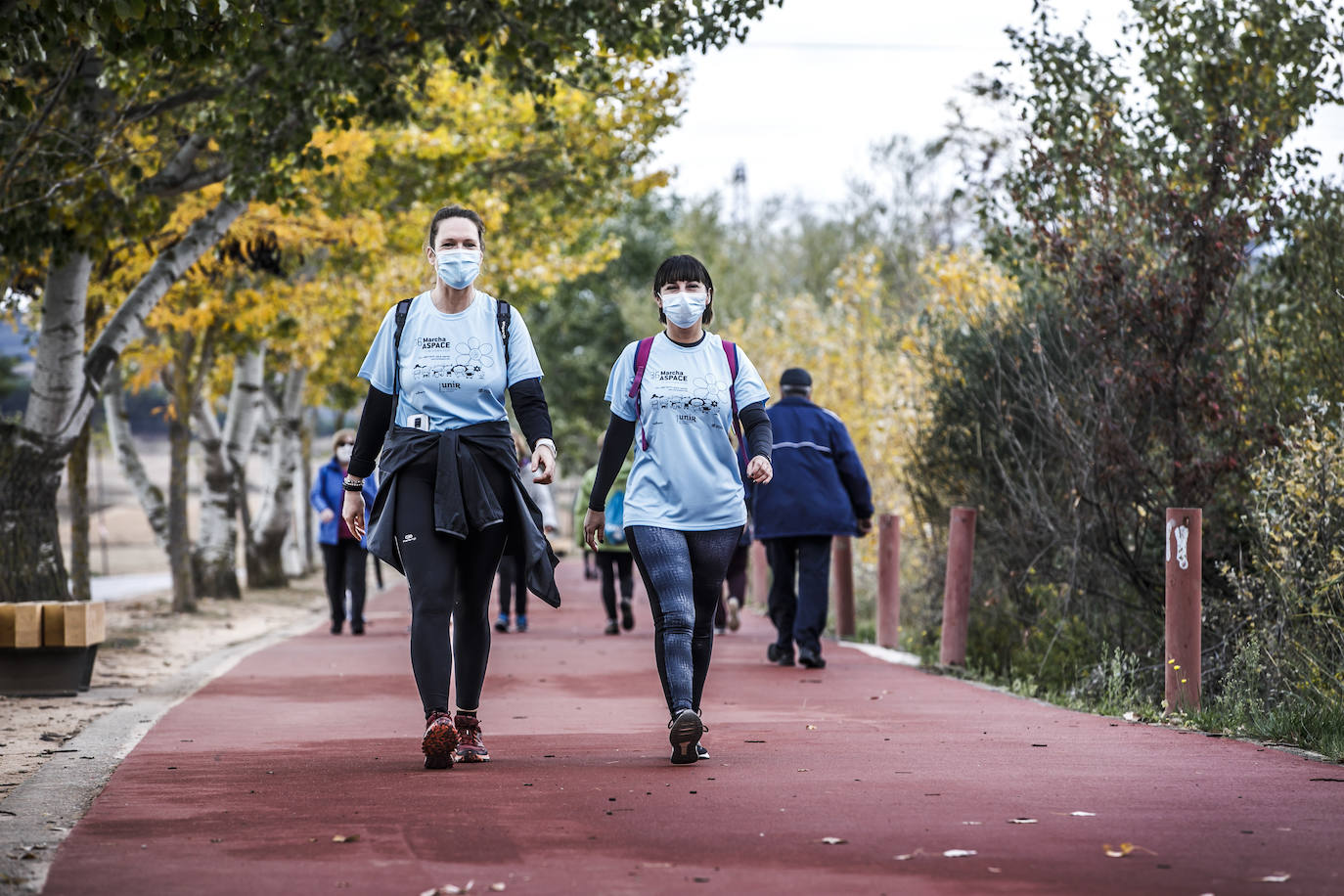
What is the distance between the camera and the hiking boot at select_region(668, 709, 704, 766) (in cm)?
659

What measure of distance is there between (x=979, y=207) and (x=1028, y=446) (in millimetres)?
2516

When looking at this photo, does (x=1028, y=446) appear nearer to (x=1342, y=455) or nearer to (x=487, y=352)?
(x=1342, y=455)

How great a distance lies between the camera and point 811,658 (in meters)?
11.4

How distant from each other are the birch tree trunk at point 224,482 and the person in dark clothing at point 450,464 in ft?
52.1

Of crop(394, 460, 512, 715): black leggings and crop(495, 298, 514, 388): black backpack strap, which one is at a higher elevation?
crop(495, 298, 514, 388): black backpack strap

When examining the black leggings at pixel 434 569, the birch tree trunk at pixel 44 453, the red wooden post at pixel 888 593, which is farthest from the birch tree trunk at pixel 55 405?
the black leggings at pixel 434 569

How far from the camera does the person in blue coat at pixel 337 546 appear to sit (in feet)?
52.0

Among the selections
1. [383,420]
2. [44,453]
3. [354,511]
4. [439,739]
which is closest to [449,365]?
[383,420]

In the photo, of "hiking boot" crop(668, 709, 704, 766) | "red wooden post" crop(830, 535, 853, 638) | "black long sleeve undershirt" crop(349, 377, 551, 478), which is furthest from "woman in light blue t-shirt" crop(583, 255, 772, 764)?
"red wooden post" crop(830, 535, 853, 638)

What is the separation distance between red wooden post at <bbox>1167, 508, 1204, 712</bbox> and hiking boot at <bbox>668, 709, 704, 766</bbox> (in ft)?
9.30

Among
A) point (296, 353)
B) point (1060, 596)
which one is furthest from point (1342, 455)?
point (296, 353)

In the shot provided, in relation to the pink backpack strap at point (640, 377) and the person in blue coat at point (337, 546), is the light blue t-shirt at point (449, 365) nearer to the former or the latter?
the pink backpack strap at point (640, 377)

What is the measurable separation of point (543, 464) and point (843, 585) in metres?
8.14

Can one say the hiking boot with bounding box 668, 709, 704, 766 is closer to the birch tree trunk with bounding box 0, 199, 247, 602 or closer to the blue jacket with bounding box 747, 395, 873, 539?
the blue jacket with bounding box 747, 395, 873, 539
